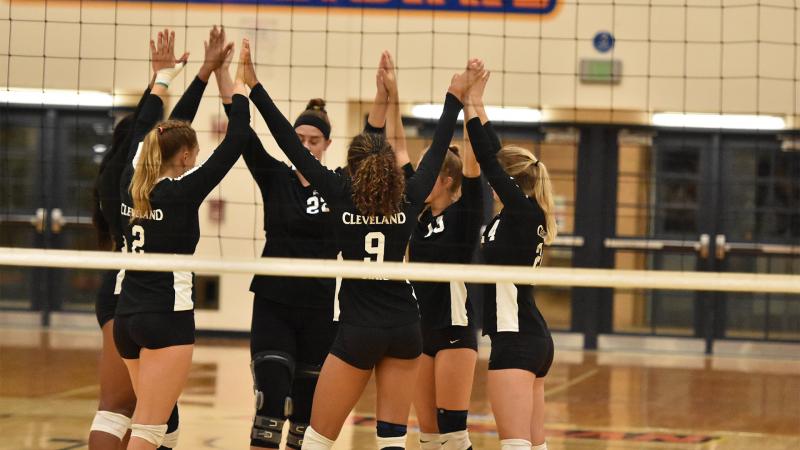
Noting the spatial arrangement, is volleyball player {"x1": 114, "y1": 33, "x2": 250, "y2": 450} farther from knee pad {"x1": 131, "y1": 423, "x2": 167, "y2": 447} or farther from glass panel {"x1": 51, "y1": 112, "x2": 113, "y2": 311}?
glass panel {"x1": 51, "y1": 112, "x2": 113, "y2": 311}

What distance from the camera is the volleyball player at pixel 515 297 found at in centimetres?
455

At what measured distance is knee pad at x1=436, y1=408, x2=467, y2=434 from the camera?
5.10 metres

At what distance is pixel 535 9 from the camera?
11.5 metres

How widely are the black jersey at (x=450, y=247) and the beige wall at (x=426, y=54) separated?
19.4 feet

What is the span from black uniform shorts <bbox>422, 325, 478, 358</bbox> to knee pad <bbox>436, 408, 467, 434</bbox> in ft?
0.87

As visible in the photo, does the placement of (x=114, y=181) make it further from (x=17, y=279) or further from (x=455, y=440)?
(x=17, y=279)

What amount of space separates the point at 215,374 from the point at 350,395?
538 cm

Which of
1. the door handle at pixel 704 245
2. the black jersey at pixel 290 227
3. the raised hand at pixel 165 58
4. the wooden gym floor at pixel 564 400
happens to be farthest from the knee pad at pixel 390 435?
the door handle at pixel 704 245

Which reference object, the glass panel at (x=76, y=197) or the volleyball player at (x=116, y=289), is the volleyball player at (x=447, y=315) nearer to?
the volleyball player at (x=116, y=289)

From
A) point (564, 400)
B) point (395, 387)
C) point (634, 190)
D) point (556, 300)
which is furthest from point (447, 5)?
point (395, 387)

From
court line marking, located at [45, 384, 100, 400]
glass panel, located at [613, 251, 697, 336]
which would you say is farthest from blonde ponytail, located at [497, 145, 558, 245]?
glass panel, located at [613, 251, 697, 336]

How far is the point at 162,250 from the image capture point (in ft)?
14.9

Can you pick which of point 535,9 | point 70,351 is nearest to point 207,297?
point 70,351

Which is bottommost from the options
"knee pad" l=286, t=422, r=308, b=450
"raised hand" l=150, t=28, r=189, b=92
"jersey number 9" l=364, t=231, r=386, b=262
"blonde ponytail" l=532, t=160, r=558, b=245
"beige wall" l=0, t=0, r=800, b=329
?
"knee pad" l=286, t=422, r=308, b=450
